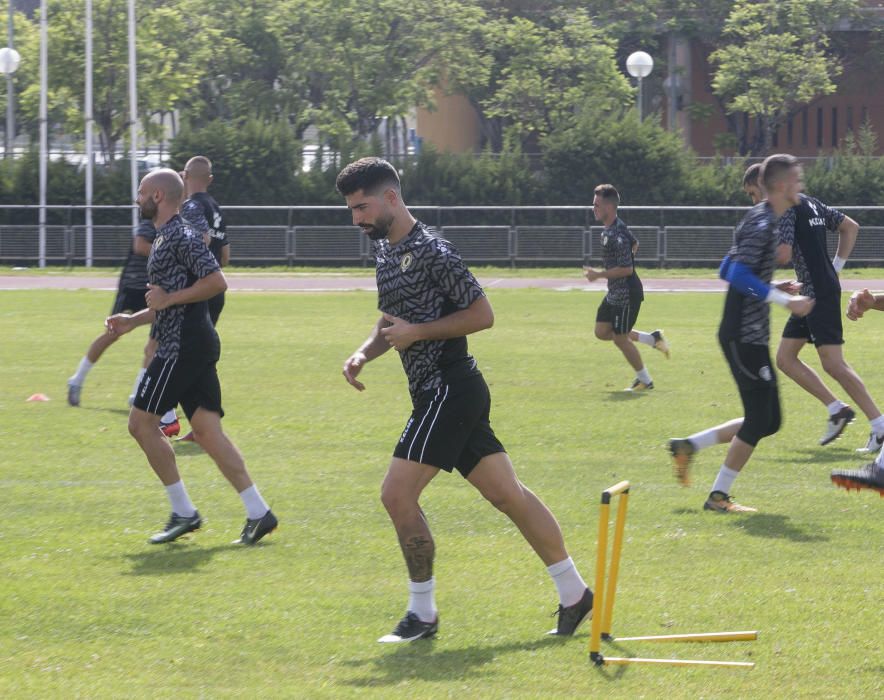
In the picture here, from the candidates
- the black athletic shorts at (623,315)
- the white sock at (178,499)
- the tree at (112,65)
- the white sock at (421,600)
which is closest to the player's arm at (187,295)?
the white sock at (178,499)

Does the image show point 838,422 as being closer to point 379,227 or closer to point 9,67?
point 379,227

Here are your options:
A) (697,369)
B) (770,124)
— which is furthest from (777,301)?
(770,124)

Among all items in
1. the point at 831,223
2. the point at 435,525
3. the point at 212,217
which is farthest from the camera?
the point at 212,217

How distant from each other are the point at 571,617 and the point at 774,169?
3.56 m

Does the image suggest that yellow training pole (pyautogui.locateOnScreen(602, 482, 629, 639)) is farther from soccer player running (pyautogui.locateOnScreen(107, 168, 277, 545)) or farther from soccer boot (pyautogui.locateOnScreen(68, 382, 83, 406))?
soccer boot (pyautogui.locateOnScreen(68, 382, 83, 406))

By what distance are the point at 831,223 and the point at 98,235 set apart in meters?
26.5

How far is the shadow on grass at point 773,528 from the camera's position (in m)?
8.20

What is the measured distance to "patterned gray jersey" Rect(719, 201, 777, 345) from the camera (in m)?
8.70

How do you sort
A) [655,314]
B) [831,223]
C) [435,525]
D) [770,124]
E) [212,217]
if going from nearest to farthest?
[435,525] → [831,223] → [212,217] → [655,314] → [770,124]

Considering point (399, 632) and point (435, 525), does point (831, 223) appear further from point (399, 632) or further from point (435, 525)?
point (399, 632)

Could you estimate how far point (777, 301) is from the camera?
8.20 metres

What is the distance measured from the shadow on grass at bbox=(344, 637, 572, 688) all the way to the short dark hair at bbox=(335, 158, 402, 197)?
6.04 feet

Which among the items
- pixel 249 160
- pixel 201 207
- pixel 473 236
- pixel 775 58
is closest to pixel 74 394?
pixel 201 207

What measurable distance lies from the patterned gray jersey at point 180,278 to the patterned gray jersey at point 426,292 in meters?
2.20
